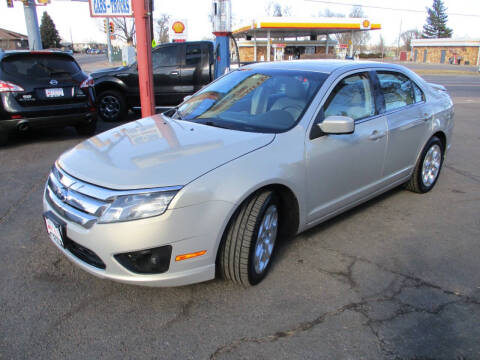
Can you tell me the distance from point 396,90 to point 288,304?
9.12ft

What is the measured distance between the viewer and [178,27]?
1602 cm

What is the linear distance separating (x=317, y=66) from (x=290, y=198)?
1436 millimetres

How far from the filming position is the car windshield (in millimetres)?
3408

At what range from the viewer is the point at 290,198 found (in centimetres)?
320

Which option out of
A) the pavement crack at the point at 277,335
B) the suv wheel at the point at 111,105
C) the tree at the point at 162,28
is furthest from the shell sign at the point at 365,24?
the pavement crack at the point at 277,335

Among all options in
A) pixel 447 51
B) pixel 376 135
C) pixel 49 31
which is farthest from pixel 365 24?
pixel 49 31

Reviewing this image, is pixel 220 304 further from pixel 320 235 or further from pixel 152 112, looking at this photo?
pixel 152 112

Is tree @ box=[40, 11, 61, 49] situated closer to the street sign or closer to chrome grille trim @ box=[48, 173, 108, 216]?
the street sign

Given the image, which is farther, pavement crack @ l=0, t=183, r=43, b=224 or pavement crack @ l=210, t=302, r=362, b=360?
pavement crack @ l=0, t=183, r=43, b=224

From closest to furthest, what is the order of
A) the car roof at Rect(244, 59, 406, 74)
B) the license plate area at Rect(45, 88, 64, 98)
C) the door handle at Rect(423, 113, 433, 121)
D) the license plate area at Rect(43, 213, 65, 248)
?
the license plate area at Rect(43, 213, 65, 248)
the car roof at Rect(244, 59, 406, 74)
the door handle at Rect(423, 113, 433, 121)
the license plate area at Rect(45, 88, 64, 98)

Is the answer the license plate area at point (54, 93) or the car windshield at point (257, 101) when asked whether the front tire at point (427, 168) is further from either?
the license plate area at point (54, 93)

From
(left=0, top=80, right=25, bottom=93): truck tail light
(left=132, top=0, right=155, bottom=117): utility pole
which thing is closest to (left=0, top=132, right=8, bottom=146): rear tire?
(left=0, top=80, right=25, bottom=93): truck tail light

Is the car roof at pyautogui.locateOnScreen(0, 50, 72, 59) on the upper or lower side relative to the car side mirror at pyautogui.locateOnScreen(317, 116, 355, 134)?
upper

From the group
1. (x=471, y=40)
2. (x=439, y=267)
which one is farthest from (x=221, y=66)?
(x=471, y=40)
